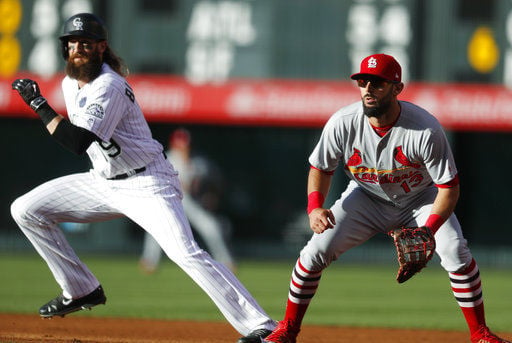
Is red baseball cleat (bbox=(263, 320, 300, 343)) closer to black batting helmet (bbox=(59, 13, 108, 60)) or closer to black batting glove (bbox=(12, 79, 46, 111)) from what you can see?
black batting glove (bbox=(12, 79, 46, 111))

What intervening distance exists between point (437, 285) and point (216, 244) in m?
2.75

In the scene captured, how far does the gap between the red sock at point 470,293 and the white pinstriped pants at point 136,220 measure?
1.13m

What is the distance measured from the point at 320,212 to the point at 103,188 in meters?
1.25

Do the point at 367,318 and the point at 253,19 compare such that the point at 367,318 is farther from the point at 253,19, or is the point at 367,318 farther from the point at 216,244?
the point at 253,19

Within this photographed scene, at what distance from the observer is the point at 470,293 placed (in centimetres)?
561

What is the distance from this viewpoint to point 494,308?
29.0 feet

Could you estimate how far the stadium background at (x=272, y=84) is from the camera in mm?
14148

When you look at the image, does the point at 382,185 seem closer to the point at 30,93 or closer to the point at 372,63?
the point at 372,63

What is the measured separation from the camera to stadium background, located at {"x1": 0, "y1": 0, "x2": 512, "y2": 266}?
14148 mm

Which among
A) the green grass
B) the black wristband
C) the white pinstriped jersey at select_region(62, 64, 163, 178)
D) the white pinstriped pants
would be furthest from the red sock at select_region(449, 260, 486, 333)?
the black wristband

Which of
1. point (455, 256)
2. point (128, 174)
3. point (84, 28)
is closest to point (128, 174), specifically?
point (128, 174)

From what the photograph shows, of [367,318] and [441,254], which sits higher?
[441,254]

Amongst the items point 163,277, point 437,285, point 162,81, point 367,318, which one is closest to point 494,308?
point 367,318

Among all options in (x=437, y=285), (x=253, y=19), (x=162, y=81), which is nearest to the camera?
(x=437, y=285)
